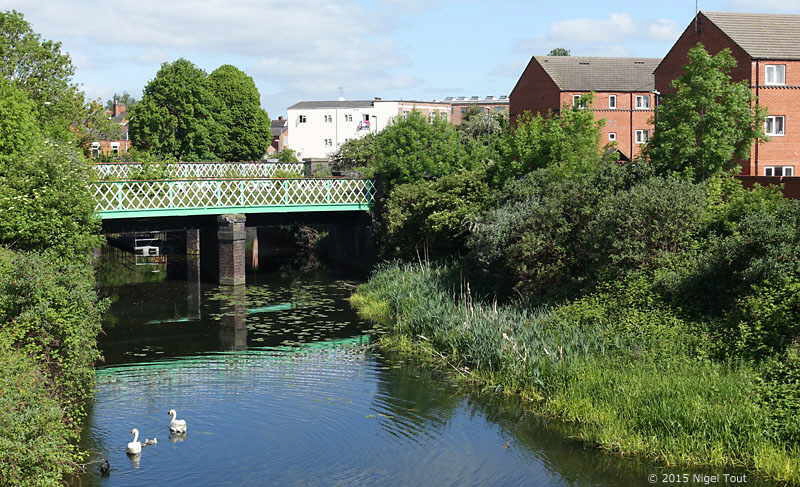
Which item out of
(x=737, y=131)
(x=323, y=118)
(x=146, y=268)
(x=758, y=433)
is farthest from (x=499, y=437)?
(x=323, y=118)

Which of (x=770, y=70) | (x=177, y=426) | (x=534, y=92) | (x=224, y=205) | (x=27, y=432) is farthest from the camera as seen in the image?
(x=534, y=92)

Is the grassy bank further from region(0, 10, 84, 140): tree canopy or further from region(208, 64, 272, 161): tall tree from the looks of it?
region(208, 64, 272, 161): tall tree

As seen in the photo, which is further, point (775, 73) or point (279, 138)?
point (279, 138)

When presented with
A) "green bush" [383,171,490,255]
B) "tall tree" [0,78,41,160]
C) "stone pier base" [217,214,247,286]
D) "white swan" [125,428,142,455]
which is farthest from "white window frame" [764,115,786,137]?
"white swan" [125,428,142,455]

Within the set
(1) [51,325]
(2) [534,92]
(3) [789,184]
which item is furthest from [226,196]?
(2) [534,92]

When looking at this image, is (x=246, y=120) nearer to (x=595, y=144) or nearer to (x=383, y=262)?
(x=383, y=262)

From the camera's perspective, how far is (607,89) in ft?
218

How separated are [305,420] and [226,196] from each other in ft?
81.6

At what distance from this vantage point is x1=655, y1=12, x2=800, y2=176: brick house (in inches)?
1705

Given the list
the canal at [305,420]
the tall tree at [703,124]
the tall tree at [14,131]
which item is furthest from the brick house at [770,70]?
the tall tree at [14,131]

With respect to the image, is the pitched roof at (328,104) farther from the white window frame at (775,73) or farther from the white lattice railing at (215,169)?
the white window frame at (775,73)

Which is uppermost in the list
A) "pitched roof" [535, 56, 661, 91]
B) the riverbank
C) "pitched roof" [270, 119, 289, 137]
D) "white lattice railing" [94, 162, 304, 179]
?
"pitched roof" [270, 119, 289, 137]

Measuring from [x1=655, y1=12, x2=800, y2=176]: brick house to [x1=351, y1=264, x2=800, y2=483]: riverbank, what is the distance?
22.6 m

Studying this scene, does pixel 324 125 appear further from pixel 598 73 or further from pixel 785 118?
pixel 785 118
